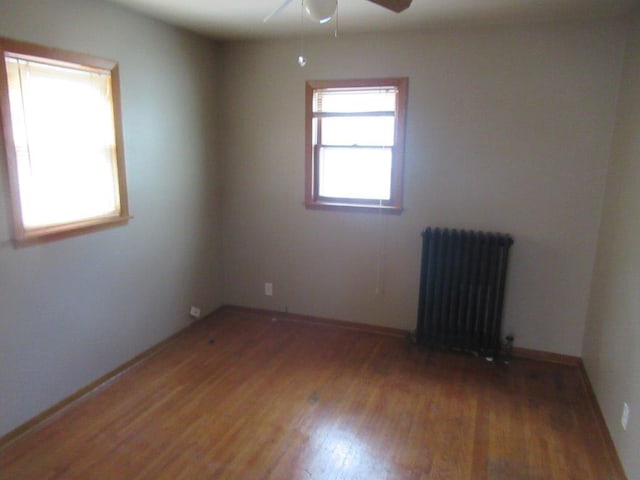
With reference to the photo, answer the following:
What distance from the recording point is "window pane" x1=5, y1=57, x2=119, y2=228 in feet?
7.86

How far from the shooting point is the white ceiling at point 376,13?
272 centimetres

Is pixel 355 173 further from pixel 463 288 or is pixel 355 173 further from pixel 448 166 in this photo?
pixel 463 288

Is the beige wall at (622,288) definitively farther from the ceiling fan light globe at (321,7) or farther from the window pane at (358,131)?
the ceiling fan light globe at (321,7)

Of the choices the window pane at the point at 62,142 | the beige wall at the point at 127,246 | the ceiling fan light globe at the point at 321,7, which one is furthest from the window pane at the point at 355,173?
the ceiling fan light globe at the point at 321,7

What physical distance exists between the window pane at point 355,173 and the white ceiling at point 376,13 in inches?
37.3

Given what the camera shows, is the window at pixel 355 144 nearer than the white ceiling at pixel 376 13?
No

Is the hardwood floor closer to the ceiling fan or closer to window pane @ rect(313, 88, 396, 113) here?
window pane @ rect(313, 88, 396, 113)

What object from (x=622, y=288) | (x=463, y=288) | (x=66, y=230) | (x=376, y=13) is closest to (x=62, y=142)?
(x=66, y=230)

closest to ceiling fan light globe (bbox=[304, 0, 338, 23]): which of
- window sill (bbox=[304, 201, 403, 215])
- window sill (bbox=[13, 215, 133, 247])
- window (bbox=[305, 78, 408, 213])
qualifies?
window (bbox=[305, 78, 408, 213])

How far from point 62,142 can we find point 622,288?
3.32m

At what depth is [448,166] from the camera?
11.5ft

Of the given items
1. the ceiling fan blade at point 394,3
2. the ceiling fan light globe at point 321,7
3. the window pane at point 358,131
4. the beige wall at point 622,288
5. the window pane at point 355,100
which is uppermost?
the ceiling fan blade at point 394,3

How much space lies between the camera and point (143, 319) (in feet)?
11.1

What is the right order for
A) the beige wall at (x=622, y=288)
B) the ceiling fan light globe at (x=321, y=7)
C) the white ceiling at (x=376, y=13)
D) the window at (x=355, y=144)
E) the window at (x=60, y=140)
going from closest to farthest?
the ceiling fan light globe at (x=321, y=7) < the beige wall at (x=622, y=288) < the window at (x=60, y=140) < the white ceiling at (x=376, y=13) < the window at (x=355, y=144)
